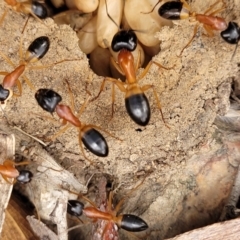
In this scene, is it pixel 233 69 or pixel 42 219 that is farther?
pixel 42 219

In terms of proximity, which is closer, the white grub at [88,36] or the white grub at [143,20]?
the white grub at [143,20]

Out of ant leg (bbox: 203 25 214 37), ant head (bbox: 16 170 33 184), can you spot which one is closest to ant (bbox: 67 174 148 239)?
ant head (bbox: 16 170 33 184)

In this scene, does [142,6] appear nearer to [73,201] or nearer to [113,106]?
[113,106]

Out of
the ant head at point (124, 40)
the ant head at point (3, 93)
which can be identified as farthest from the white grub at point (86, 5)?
the ant head at point (3, 93)

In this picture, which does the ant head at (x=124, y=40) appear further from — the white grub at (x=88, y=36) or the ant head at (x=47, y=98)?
the ant head at (x=47, y=98)

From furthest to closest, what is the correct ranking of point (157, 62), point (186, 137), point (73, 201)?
1. point (73, 201)
2. point (186, 137)
3. point (157, 62)

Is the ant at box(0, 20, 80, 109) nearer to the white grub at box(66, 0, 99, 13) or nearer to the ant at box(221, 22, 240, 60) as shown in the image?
the white grub at box(66, 0, 99, 13)

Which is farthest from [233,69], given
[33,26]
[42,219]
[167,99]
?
[42,219]

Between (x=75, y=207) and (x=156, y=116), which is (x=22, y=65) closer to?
(x=156, y=116)
